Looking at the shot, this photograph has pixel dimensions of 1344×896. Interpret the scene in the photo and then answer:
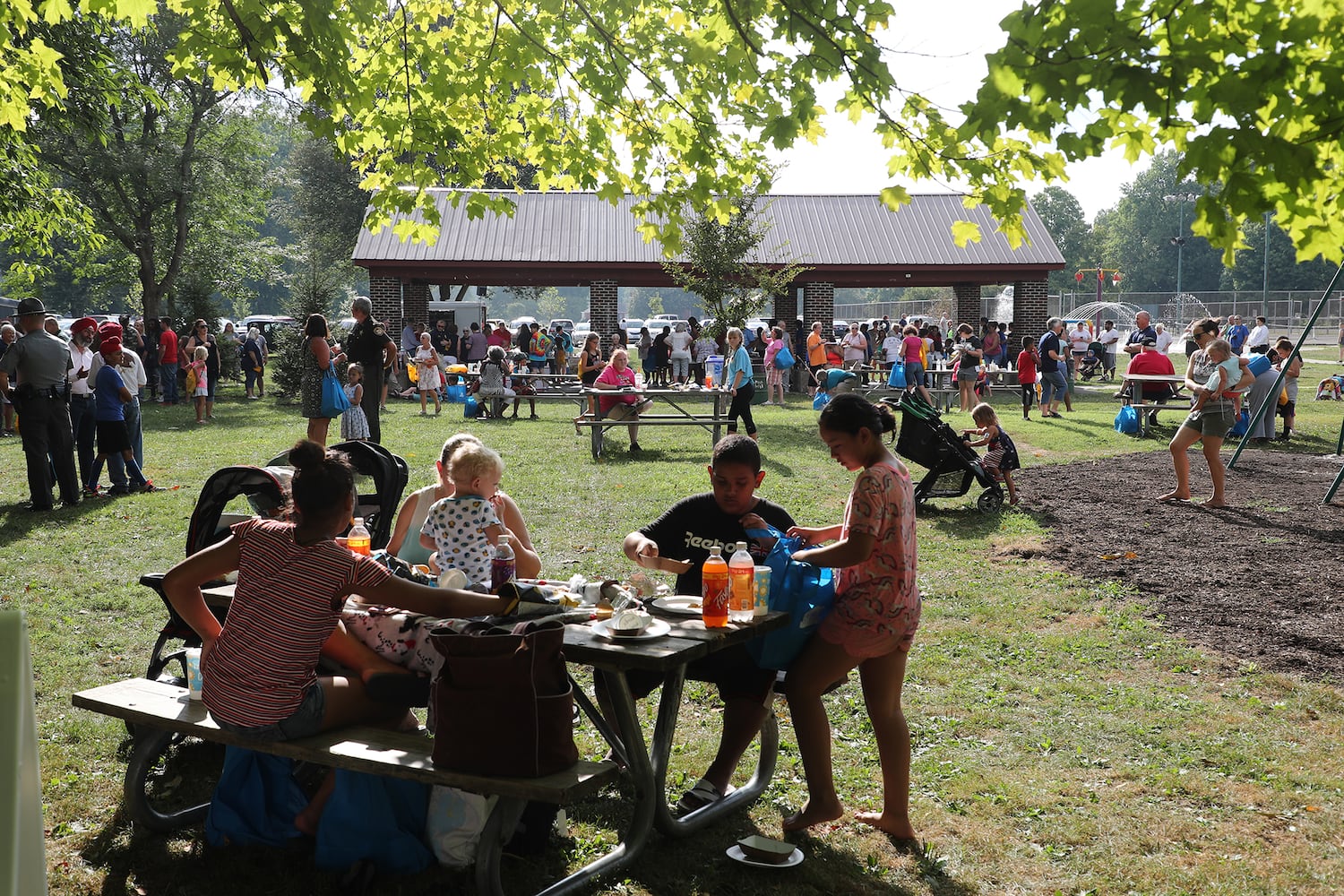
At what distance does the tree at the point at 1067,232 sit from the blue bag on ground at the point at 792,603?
101m

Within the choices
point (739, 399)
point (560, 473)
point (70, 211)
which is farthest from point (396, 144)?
point (70, 211)

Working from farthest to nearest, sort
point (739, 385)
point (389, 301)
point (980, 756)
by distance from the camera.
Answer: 1. point (389, 301)
2. point (739, 385)
3. point (980, 756)

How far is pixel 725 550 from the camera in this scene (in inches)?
191

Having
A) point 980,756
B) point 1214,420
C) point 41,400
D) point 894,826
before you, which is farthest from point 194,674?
point 1214,420

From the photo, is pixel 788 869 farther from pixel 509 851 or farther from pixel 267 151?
pixel 267 151

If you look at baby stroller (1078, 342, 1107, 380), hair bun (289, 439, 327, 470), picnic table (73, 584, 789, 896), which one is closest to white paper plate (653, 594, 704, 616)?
picnic table (73, 584, 789, 896)

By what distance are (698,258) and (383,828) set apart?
21.4 metres

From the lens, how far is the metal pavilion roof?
101 ft

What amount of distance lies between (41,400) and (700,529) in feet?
29.3

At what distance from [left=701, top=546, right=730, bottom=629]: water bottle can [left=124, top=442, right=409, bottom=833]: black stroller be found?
1.58 m

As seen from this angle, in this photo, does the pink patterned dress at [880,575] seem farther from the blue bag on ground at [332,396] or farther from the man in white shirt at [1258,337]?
the man in white shirt at [1258,337]

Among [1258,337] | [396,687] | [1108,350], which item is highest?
[1258,337]

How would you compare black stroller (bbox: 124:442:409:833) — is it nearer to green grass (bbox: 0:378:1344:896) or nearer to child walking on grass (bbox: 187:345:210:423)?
green grass (bbox: 0:378:1344:896)

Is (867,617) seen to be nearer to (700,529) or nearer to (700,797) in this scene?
(700,529)
